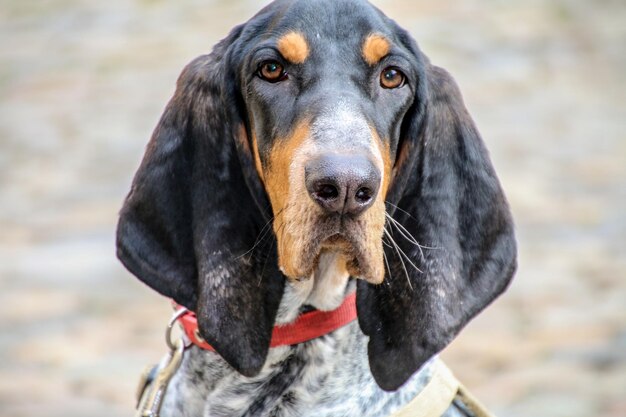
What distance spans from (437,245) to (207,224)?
80cm

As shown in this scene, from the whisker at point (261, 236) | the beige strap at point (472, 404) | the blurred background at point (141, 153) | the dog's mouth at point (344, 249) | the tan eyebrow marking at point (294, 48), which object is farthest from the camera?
the blurred background at point (141, 153)

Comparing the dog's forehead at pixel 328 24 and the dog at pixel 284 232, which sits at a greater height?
the dog's forehead at pixel 328 24

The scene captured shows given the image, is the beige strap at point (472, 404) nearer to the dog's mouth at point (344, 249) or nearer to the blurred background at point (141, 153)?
the dog's mouth at point (344, 249)

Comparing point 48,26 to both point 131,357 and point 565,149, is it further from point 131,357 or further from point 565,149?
point 131,357

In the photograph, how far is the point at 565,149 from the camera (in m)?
13.4

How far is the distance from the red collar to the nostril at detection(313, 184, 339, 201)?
0.70 metres

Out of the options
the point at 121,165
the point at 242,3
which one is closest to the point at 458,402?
the point at 121,165

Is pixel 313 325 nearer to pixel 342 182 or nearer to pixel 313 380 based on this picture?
pixel 313 380

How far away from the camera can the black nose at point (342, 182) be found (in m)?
3.95

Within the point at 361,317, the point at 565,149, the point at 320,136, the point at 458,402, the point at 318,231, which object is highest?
the point at 320,136

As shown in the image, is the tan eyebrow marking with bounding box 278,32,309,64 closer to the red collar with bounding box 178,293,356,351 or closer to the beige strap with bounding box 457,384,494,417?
the red collar with bounding box 178,293,356,351

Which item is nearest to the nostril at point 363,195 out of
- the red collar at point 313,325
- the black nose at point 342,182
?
the black nose at point 342,182

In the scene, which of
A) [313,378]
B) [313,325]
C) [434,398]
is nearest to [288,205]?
[313,325]

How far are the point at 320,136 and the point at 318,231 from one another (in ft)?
0.97
